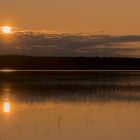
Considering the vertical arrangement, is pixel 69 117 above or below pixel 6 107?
below

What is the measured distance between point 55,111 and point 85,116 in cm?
187

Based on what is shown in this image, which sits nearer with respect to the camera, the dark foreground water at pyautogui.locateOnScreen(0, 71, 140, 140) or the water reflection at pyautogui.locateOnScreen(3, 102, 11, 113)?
the dark foreground water at pyautogui.locateOnScreen(0, 71, 140, 140)

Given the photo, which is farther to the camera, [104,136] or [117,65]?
[117,65]

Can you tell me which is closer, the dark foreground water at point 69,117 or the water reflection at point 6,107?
→ the dark foreground water at point 69,117

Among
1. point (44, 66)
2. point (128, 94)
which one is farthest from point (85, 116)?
point (44, 66)

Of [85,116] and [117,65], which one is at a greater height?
[117,65]

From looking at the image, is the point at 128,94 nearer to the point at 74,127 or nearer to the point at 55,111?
the point at 55,111

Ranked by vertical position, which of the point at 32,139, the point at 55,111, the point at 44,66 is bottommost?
the point at 32,139

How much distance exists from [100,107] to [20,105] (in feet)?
12.3

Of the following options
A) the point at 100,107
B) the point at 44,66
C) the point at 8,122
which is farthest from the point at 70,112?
the point at 44,66

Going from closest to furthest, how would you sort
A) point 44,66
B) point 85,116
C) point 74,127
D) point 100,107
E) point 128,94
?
point 74,127 → point 85,116 → point 100,107 → point 128,94 → point 44,66

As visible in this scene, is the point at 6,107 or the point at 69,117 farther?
the point at 6,107

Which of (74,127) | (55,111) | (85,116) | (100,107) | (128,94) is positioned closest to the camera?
(74,127)

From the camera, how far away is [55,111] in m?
22.9
